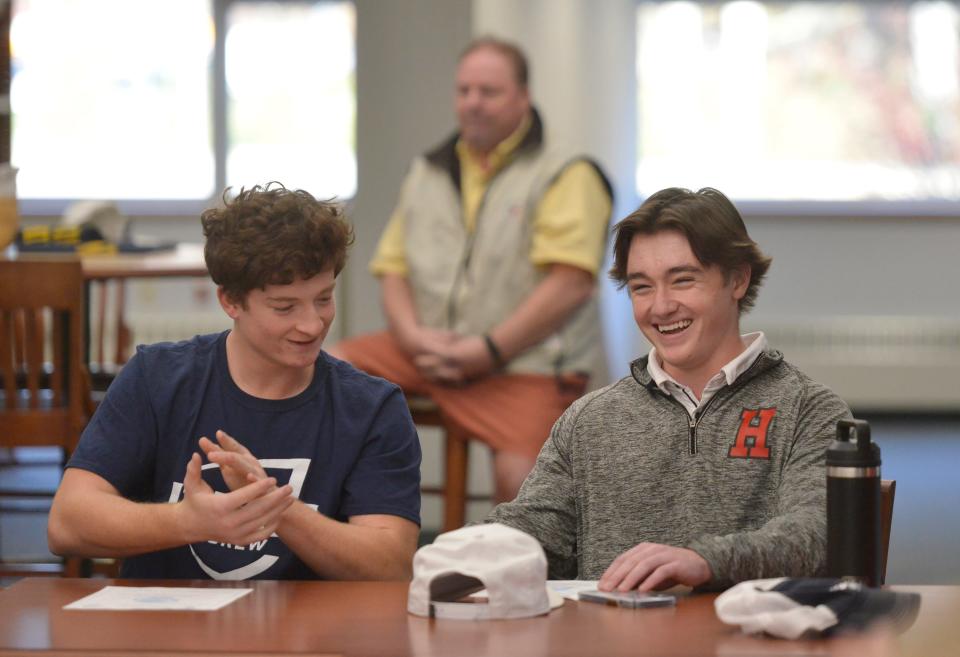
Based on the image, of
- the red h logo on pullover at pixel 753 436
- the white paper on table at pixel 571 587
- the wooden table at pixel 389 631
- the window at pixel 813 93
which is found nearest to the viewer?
the wooden table at pixel 389 631

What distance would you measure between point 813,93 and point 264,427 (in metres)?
6.56

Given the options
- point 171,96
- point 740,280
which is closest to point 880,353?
point 171,96

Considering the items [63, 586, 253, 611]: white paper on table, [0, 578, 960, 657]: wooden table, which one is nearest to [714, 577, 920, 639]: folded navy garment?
[0, 578, 960, 657]: wooden table

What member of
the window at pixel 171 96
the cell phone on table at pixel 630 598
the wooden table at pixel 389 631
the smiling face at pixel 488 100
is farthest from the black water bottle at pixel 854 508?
the window at pixel 171 96

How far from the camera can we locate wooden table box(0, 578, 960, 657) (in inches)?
55.1

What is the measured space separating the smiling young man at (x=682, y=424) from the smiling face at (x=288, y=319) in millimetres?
354

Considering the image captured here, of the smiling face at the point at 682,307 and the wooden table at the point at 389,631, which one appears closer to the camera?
the wooden table at the point at 389,631

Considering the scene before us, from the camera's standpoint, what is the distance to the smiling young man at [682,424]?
6.42ft

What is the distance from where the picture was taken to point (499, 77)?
402cm

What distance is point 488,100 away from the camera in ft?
13.1

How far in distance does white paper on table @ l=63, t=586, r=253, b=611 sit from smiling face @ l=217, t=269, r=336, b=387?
0.42 meters

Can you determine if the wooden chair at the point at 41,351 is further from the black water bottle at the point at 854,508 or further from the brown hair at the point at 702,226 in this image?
the black water bottle at the point at 854,508

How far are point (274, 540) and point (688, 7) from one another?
257 inches

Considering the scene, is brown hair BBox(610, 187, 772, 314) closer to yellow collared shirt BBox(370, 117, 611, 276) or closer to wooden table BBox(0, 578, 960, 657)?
wooden table BBox(0, 578, 960, 657)
